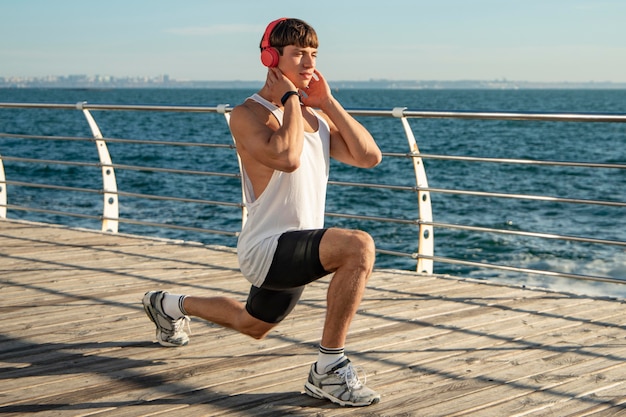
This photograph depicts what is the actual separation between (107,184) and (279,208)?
4.37 m

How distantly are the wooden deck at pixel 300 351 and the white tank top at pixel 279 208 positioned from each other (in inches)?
20.8

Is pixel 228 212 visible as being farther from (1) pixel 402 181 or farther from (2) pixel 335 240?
(2) pixel 335 240

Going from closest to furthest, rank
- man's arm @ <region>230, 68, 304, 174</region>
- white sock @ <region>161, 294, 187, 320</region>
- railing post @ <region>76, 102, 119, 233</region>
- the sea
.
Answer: man's arm @ <region>230, 68, 304, 174</region>, white sock @ <region>161, 294, 187, 320</region>, railing post @ <region>76, 102, 119, 233</region>, the sea

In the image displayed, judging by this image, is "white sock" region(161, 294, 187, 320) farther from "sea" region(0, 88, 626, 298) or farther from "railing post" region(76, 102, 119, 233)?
"railing post" region(76, 102, 119, 233)

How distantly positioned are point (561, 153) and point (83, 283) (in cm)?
4526

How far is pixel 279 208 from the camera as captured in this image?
3494 millimetres

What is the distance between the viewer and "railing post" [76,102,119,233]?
24.4 feet

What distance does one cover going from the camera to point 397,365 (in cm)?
394

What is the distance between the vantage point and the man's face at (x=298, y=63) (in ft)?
11.4

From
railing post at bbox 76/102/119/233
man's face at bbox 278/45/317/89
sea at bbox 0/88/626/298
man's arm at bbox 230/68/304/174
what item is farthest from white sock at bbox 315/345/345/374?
railing post at bbox 76/102/119/233

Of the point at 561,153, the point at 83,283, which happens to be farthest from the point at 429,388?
the point at 561,153

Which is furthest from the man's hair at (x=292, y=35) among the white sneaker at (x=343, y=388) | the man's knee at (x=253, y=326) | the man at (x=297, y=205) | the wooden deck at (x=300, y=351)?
the wooden deck at (x=300, y=351)

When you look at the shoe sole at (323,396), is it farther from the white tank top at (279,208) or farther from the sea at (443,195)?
the sea at (443,195)

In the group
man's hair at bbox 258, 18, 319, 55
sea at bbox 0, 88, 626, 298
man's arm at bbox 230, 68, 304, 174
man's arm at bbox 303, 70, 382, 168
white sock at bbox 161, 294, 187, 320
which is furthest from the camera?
sea at bbox 0, 88, 626, 298
